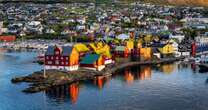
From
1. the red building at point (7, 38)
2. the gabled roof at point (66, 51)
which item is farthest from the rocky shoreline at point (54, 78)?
the red building at point (7, 38)

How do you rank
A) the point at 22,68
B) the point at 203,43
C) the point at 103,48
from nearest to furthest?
the point at 22,68 < the point at 103,48 < the point at 203,43

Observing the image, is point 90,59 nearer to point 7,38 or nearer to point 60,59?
point 60,59

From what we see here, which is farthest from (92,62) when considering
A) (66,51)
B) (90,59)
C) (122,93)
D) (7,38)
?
(7,38)

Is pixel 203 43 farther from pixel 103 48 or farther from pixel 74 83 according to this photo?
pixel 74 83

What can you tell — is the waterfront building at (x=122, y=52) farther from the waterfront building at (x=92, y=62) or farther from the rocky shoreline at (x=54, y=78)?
the waterfront building at (x=92, y=62)

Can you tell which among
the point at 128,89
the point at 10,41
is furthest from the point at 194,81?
the point at 10,41

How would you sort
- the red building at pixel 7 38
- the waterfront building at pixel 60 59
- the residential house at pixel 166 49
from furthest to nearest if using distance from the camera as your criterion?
1. the red building at pixel 7 38
2. the residential house at pixel 166 49
3. the waterfront building at pixel 60 59

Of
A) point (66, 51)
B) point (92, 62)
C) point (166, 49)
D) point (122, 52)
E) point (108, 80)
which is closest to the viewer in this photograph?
point (108, 80)

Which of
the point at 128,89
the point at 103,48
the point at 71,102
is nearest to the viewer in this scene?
the point at 71,102

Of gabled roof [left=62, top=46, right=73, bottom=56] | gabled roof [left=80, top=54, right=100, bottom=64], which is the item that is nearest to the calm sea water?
gabled roof [left=80, top=54, right=100, bottom=64]
